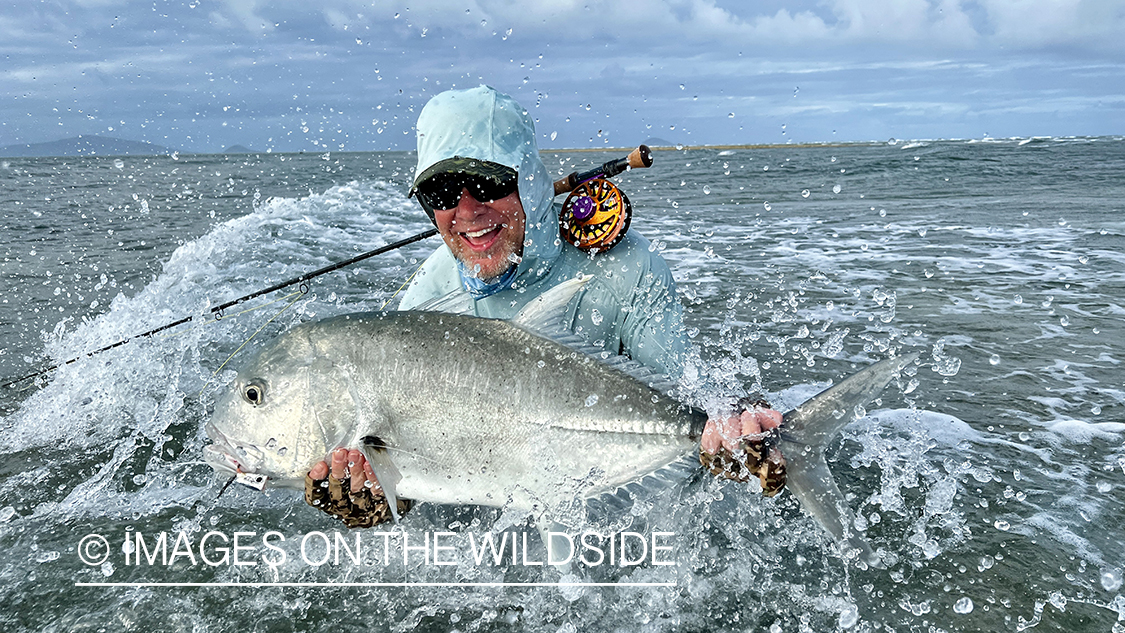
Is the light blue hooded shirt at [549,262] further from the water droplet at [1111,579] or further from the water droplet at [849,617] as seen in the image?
the water droplet at [1111,579]

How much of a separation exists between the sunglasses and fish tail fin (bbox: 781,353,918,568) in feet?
4.91

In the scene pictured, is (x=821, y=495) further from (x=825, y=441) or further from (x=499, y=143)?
(x=499, y=143)

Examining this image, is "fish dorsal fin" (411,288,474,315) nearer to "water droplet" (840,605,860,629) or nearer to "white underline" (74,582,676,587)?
"white underline" (74,582,676,587)

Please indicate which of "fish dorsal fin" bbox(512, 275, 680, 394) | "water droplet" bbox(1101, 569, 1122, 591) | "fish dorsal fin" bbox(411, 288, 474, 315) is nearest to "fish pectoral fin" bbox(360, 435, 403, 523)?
"fish dorsal fin" bbox(411, 288, 474, 315)

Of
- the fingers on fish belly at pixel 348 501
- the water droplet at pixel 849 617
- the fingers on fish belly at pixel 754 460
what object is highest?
the fingers on fish belly at pixel 754 460

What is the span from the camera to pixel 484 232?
10.3ft

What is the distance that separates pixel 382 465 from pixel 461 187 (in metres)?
1.20

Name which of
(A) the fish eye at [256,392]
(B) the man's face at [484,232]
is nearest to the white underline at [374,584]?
(A) the fish eye at [256,392]

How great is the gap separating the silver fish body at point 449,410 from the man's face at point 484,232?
676 millimetres

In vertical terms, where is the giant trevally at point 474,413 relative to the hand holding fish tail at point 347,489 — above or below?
above

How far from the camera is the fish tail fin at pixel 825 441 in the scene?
7.94 ft

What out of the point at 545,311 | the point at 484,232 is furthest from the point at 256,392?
the point at 484,232

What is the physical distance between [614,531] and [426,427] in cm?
121

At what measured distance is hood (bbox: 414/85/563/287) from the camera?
3.10 m
